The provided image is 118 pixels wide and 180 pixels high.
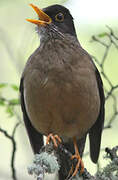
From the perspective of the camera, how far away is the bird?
546 cm

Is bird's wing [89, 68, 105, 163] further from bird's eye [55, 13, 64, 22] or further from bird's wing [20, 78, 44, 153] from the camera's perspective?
bird's eye [55, 13, 64, 22]

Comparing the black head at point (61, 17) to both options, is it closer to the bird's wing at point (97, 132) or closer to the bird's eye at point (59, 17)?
the bird's eye at point (59, 17)

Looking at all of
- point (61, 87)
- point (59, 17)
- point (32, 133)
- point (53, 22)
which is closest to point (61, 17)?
point (59, 17)

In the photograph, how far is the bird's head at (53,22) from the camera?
596 cm

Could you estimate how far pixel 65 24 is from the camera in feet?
20.6

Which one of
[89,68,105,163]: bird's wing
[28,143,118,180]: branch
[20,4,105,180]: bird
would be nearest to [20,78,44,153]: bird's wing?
[20,4,105,180]: bird

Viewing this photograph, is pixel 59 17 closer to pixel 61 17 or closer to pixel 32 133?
pixel 61 17

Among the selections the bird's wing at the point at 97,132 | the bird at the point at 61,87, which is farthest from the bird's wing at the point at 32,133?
the bird's wing at the point at 97,132

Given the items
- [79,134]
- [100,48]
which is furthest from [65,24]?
[100,48]

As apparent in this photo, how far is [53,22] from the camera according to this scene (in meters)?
6.09

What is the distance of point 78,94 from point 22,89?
1.06 meters

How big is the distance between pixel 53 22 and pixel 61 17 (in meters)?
0.17

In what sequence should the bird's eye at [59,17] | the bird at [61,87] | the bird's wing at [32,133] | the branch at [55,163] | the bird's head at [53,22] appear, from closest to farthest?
the branch at [55,163], the bird at [61,87], the bird's head at [53,22], the bird's eye at [59,17], the bird's wing at [32,133]

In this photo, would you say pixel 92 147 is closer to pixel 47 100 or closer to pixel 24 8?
pixel 47 100
